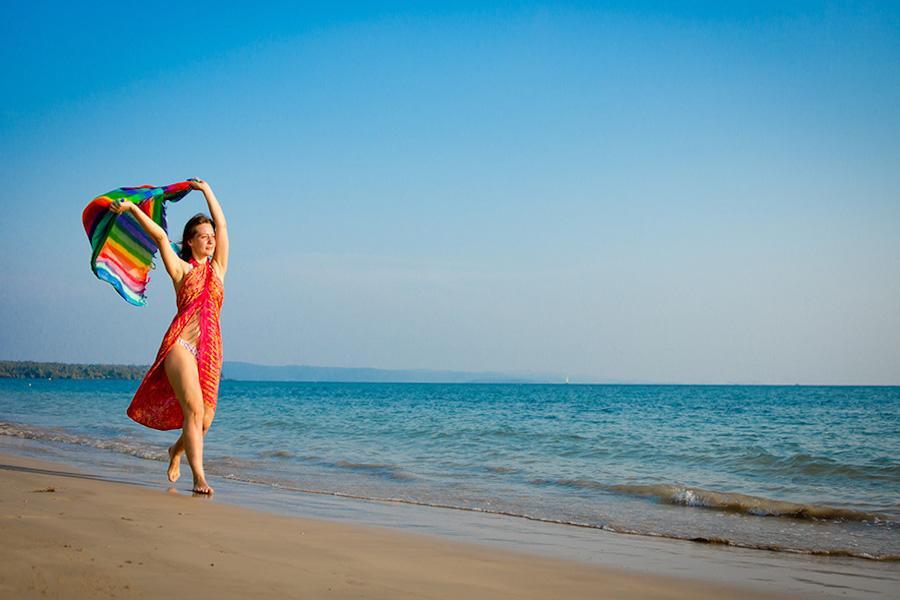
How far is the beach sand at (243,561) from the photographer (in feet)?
10.1

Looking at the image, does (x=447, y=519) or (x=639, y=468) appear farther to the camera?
(x=639, y=468)

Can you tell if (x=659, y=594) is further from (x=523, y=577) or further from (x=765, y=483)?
(x=765, y=483)

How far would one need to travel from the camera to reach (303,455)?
1291 cm

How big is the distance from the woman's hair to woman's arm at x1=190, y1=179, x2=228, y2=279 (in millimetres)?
68

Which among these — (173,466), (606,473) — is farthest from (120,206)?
(606,473)

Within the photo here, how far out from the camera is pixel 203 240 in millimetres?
6254

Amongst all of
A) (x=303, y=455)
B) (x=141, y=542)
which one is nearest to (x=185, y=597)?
(x=141, y=542)

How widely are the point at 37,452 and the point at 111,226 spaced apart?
6066mm

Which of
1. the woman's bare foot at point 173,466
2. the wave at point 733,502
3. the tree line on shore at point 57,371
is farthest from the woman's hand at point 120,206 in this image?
the tree line on shore at point 57,371

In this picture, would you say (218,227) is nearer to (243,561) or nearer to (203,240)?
(203,240)

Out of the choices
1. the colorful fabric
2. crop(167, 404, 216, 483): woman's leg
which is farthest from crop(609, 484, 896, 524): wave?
the colorful fabric

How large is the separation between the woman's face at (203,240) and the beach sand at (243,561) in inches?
79.1

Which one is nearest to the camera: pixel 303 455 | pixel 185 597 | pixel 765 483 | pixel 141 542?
pixel 185 597

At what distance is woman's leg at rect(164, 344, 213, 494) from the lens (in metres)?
5.95
